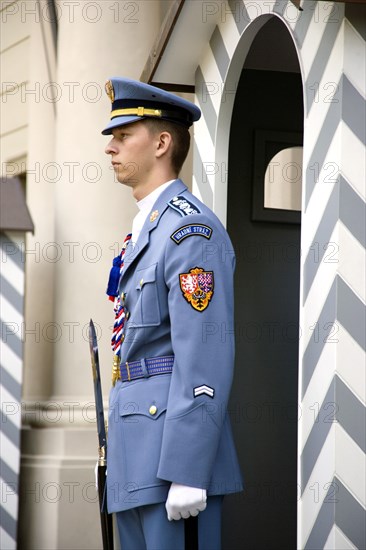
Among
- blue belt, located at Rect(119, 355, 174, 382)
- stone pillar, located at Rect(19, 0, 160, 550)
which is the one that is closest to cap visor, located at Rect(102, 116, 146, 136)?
blue belt, located at Rect(119, 355, 174, 382)

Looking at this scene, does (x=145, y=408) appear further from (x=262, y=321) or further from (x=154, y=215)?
(x=262, y=321)

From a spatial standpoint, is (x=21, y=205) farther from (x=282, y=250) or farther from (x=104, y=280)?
(x=282, y=250)

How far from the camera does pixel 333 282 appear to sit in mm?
3416

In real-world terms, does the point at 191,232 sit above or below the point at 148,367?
above

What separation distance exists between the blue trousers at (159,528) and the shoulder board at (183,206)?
2.92ft

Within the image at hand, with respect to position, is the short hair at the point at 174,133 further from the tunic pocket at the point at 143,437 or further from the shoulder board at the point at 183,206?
the tunic pocket at the point at 143,437

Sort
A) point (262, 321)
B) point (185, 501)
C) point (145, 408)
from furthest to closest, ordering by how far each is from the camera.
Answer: point (262, 321), point (145, 408), point (185, 501)

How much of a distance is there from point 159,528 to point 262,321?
2.15 meters

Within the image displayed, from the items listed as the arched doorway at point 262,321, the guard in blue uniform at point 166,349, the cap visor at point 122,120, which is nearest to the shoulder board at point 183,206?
the guard in blue uniform at point 166,349

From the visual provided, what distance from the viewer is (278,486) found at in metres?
5.48

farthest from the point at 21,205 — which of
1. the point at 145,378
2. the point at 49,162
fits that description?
the point at 145,378

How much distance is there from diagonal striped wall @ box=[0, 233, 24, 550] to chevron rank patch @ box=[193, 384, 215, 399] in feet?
8.31

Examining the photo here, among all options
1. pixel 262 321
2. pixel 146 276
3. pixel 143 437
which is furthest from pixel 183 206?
pixel 262 321

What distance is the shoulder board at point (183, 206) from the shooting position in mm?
3623
